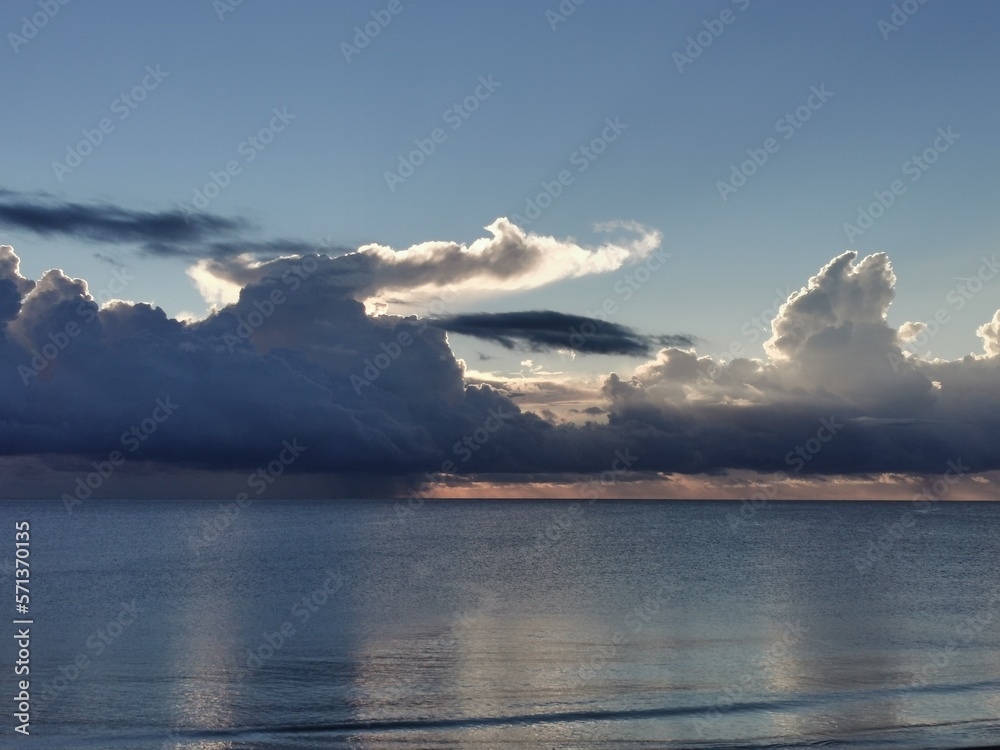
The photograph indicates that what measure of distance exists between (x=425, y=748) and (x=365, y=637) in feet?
77.6

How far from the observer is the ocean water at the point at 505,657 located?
30781 millimetres

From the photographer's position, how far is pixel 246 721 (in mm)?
32062

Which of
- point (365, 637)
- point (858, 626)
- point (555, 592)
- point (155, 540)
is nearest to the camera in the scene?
point (365, 637)

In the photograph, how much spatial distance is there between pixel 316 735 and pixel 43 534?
167456 millimetres

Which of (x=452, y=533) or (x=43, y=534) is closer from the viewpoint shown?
(x=43, y=534)

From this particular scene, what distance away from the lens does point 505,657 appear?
145 ft

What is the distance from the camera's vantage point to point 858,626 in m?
57.4

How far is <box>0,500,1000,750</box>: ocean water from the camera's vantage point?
1212 inches

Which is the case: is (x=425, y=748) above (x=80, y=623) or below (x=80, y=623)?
below

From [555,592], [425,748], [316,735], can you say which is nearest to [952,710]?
[425,748]

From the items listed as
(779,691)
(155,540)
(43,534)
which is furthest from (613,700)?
(43,534)

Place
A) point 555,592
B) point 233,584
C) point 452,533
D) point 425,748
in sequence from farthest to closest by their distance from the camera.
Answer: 1. point 452,533
2. point 233,584
3. point 555,592
4. point 425,748

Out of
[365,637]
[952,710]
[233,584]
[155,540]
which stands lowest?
[952,710]

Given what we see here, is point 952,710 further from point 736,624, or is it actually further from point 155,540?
point 155,540
